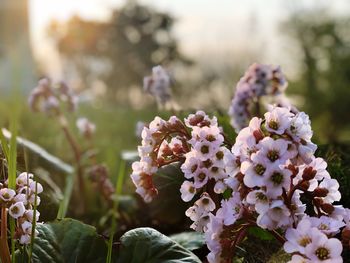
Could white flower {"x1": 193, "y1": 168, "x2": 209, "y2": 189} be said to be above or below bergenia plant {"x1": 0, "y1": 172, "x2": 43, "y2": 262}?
above

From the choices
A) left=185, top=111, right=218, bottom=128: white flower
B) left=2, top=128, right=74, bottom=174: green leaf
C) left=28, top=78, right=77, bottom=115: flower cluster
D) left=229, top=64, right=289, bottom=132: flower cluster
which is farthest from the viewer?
left=28, top=78, right=77, bottom=115: flower cluster

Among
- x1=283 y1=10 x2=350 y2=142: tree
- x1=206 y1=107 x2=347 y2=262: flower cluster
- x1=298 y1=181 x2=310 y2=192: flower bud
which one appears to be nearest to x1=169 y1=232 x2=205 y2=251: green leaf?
x1=206 y1=107 x2=347 y2=262: flower cluster

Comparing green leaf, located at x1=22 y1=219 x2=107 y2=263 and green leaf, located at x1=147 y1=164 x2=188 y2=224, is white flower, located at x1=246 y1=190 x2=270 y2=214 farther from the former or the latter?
green leaf, located at x1=147 y1=164 x2=188 y2=224

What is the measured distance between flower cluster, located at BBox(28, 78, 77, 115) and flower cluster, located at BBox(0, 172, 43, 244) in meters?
1.60

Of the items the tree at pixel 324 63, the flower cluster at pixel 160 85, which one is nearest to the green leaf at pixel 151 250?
the flower cluster at pixel 160 85

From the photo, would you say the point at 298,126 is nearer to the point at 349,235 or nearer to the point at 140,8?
the point at 349,235

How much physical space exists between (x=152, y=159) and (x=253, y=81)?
4.42ft

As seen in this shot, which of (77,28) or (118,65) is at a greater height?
(77,28)

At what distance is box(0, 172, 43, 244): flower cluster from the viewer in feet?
4.26

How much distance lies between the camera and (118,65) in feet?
89.2

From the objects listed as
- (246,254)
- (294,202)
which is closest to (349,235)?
(294,202)

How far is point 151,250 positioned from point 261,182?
357mm

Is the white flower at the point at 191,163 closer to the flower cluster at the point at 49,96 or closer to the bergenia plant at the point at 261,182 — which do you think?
the bergenia plant at the point at 261,182

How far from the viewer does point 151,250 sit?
1350 millimetres
